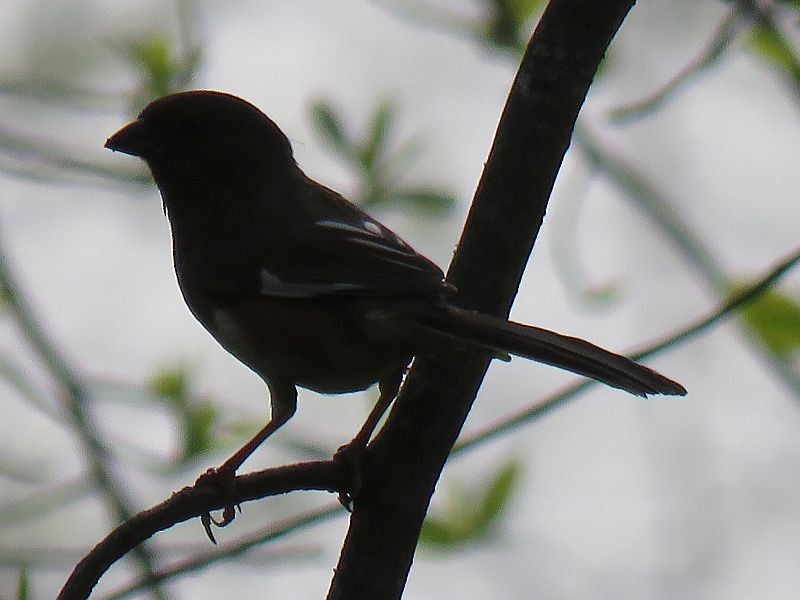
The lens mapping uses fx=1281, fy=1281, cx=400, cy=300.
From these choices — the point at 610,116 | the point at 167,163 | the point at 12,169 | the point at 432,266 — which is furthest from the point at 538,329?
the point at 12,169

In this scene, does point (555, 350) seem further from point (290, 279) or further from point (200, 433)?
point (200, 433)

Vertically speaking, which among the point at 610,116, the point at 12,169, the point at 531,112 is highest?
the point at 12,169

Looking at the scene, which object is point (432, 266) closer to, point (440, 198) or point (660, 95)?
point (660, 95)

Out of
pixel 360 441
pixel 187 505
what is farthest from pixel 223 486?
pixel 360 441

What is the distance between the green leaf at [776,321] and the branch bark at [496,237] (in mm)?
1764

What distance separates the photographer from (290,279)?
3.65m

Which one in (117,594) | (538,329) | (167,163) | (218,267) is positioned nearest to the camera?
(538,329)

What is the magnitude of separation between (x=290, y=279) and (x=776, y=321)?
1.72m

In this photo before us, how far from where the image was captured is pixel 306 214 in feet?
13.0

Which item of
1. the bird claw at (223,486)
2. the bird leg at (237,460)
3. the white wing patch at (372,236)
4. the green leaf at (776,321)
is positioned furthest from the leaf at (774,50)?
the bird claw at (223,486)

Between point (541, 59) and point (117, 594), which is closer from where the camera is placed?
point (541, 59)

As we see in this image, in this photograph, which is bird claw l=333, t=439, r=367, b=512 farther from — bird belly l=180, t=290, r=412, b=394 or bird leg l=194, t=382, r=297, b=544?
bird belly l=180, t=290, r=412, b=394

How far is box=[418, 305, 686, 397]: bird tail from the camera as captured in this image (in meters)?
2.86

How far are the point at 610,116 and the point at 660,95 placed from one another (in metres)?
0.16
